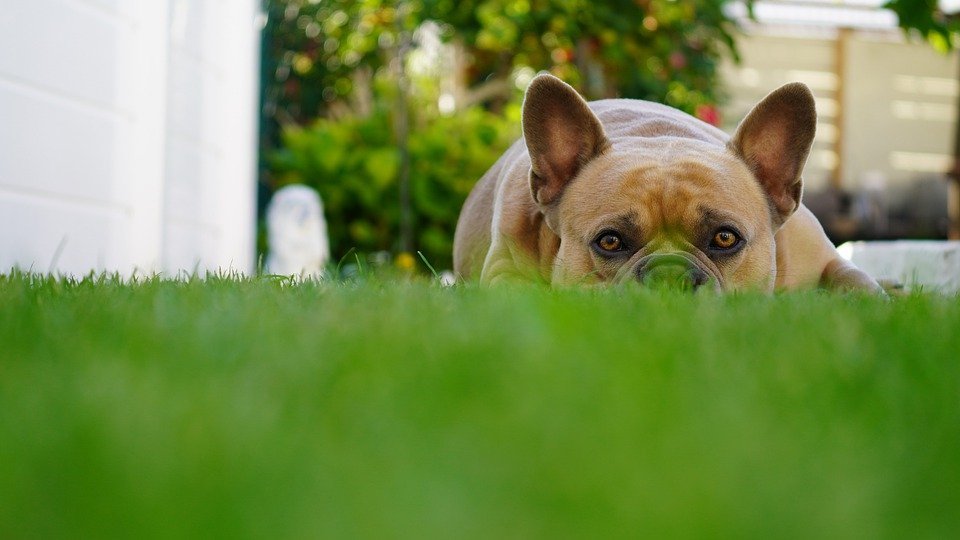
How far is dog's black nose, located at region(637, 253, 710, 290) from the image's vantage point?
252 centimetres

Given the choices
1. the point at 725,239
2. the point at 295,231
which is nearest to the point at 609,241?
the point at 725,239

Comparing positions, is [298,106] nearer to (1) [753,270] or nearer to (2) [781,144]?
(2) [781,144]

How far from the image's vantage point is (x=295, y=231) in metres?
6.46

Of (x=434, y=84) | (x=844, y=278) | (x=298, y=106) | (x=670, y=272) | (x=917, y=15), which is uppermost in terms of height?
(x=917, y=15)

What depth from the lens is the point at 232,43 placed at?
6.05 m

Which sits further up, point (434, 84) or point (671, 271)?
point (434, 84)

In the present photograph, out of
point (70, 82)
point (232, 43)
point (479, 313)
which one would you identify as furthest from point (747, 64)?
point (479, 313)

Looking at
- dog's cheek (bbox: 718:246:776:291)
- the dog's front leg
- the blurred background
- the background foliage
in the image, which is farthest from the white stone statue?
dog's cheek (bbox: 718:246:776:291)

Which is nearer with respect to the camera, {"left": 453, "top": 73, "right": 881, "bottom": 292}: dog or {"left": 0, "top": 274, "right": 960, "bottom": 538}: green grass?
{"left": 0, "top": 274, "right": 960, "bottom": 538}: green grass

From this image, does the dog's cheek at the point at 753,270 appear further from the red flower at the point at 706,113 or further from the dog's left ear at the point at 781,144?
the red flower at the point at 706,113

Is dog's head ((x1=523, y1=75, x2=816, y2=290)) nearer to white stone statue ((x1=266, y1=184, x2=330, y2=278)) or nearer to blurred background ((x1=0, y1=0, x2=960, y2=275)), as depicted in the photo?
blurred background ((x1=0, y1=0, x2=960, y2=275))

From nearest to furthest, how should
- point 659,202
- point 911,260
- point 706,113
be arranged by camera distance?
point 659,202, point 911,260, point 706,113

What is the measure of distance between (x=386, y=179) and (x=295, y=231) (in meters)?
1.36

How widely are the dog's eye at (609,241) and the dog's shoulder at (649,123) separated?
1.65ft
